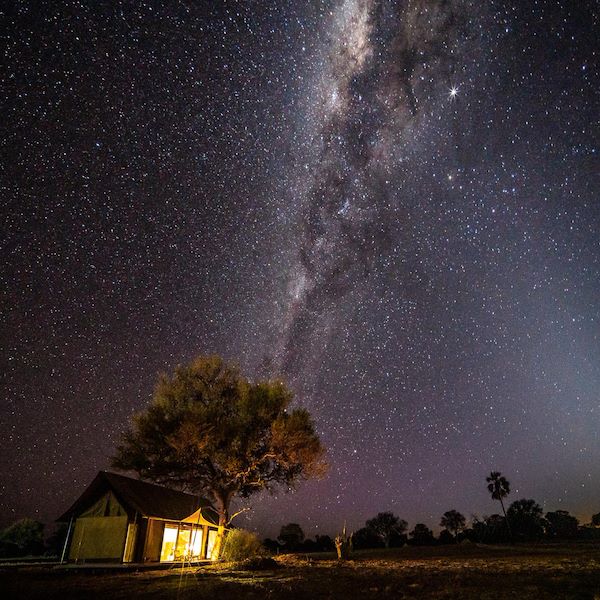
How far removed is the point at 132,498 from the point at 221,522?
5860 mm

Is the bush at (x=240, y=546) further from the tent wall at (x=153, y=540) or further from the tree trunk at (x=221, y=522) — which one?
the tent wall at (x=153, y=540)

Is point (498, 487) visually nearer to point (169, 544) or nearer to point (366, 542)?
point (366, 542)

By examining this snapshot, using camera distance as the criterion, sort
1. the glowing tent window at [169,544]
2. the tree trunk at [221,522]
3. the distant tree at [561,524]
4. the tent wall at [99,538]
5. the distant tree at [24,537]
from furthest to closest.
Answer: the distant tree at [561,524]
the distant tree at [24,537]
the glowing tent window at [169,544]
the tree trunk at [221,522]
the tent wall at [99,538]

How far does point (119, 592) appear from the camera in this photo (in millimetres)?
11352

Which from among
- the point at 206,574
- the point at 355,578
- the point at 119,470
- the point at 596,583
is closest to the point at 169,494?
the point at 119,470

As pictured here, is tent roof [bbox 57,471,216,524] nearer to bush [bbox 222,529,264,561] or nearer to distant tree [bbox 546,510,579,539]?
bush [bbox 222,529,264,561]

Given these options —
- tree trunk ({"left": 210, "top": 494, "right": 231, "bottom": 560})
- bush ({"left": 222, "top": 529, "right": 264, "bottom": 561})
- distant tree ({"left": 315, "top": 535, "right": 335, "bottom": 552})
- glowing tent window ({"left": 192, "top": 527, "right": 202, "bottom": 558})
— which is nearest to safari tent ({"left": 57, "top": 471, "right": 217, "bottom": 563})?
glowing tent window ({"left": 192, "top": 527, "right": 202, "bottom": 558})

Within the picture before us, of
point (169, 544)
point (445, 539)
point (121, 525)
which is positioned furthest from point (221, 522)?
point (445, 539)

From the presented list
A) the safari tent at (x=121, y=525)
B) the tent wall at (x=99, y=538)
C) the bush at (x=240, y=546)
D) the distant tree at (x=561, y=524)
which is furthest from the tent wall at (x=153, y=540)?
the distant tree at (x=561, y=524)

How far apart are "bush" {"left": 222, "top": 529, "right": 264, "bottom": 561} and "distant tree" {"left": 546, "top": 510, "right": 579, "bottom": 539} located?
61222mm

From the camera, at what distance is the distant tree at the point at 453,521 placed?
8062 cm

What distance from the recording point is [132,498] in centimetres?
2431

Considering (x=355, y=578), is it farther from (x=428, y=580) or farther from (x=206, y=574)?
(x=206, y=574)

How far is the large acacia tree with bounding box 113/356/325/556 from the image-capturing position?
27.0m
